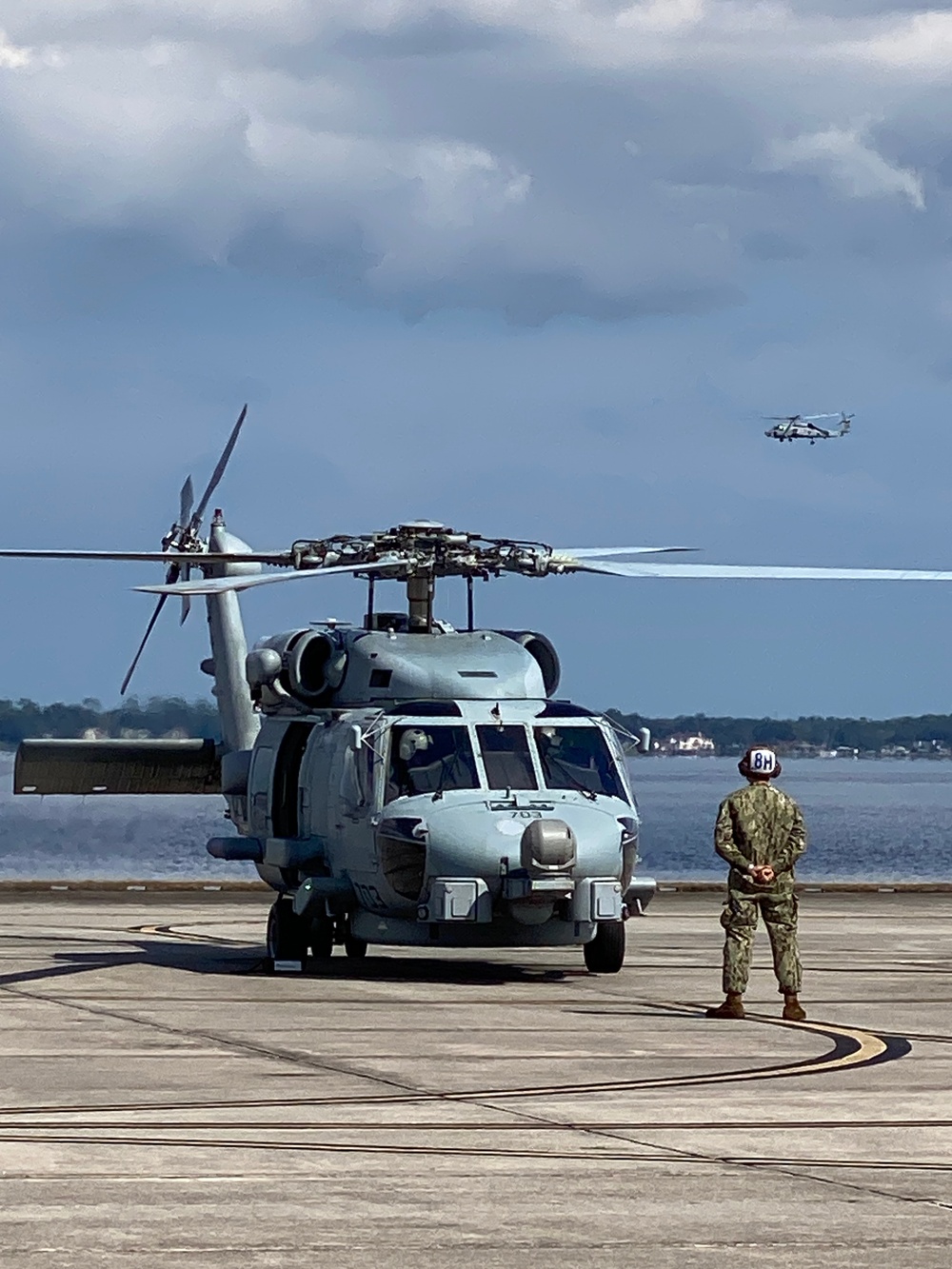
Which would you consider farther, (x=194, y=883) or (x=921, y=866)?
(x=921, y=866)

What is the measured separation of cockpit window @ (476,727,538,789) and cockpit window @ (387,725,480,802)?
131 millimetres

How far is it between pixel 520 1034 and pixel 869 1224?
249 inches

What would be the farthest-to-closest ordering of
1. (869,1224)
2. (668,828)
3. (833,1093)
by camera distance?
1. (668,828)
2. (833,1093)
3. (869,1224)

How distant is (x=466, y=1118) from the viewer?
34.0ft

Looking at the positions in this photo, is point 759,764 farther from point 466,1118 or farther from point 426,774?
point 466,1118

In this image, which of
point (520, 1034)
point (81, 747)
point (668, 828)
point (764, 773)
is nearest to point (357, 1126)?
point (520, 1034)

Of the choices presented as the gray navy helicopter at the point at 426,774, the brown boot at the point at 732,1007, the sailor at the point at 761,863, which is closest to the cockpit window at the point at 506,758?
the gray navy helicopter at the point at 426,774

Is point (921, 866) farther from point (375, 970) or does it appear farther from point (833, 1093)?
point (833, 1093)

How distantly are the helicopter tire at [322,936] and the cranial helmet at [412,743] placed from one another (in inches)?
74.3

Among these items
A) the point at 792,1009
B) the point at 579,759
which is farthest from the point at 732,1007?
the point at 579,759

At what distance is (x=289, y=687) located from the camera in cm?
1967

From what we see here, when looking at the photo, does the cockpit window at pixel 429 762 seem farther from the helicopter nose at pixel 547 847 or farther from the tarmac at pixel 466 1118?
the tarmac at pixel 466 1118

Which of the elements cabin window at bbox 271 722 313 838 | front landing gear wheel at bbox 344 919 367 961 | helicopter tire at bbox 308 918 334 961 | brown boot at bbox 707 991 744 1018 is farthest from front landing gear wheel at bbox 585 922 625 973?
cabin window at bbox 271 722 313 838

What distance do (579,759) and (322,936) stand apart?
2753 mm
